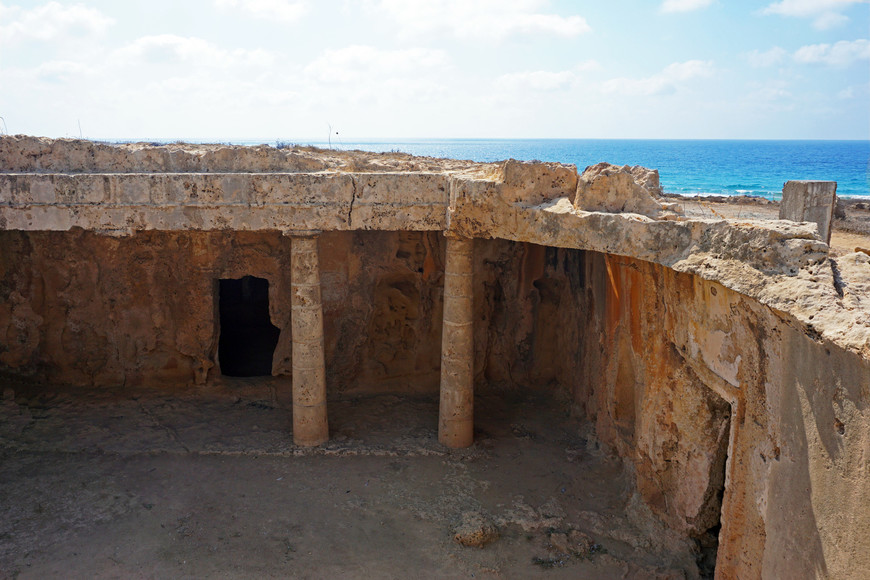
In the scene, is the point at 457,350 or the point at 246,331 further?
the point at 246,331

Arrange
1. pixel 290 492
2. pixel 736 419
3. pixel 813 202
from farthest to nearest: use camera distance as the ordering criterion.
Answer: pixel 813 202 → pixel 290 492 → pixel 736 419

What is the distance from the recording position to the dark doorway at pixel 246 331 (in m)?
13.9

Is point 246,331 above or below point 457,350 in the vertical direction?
below

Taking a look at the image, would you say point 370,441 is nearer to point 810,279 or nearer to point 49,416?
point 49,416

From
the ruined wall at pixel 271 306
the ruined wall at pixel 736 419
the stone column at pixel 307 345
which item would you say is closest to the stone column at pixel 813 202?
the ruined wall at pixel 736 419

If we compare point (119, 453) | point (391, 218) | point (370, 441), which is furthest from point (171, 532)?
point (391, 218)

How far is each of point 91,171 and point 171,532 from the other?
5.85 m

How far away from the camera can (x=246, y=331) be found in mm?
15734

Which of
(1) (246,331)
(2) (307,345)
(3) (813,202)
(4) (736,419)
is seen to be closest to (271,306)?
(2) (307,345)

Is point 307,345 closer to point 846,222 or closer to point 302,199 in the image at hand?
point 302,199

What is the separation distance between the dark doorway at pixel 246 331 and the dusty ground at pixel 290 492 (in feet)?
5.39

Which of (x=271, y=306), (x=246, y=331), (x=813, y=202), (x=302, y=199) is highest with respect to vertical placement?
(x=813, y=202)

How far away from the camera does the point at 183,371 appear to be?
12.5 meters

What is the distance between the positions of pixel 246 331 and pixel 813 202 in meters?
12.0
